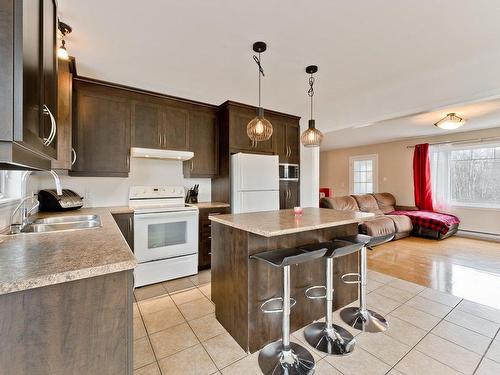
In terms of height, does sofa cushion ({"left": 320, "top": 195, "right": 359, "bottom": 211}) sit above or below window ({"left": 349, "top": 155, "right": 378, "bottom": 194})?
below

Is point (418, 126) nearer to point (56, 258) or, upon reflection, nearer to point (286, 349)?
point (286, 349)

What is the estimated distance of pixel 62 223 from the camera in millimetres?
2016

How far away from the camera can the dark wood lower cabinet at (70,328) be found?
2.48ft

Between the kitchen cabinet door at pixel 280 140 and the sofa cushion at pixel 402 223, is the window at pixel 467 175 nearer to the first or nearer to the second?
the sofa cushion at pixel 402 223

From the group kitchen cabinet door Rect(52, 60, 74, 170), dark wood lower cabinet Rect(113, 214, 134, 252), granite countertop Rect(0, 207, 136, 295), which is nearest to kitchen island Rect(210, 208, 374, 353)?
granite countertop Rect(0, 207, 136, 295)

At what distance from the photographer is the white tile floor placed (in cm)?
156

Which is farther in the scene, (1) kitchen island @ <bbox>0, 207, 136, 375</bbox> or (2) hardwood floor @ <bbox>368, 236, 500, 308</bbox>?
(2) hardwood floor @ <bbox>368, 236, 500, 308</bbox>

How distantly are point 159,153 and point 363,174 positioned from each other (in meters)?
6.41

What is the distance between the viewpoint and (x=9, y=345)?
746 mm

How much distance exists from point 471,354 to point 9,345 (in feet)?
8.53

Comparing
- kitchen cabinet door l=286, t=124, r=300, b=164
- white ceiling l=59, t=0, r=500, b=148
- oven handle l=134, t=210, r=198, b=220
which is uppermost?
white ceiling l=59, t=0, r=500, b=148

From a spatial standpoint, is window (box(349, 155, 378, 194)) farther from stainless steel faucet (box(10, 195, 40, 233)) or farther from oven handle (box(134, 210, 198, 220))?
stainless steel faucet (box(10, 195, 40, 233))

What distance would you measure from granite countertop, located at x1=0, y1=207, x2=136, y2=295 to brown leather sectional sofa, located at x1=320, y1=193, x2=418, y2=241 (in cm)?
397

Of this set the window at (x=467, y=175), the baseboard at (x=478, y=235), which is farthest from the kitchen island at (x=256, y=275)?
the window at (x=467, y=175)
